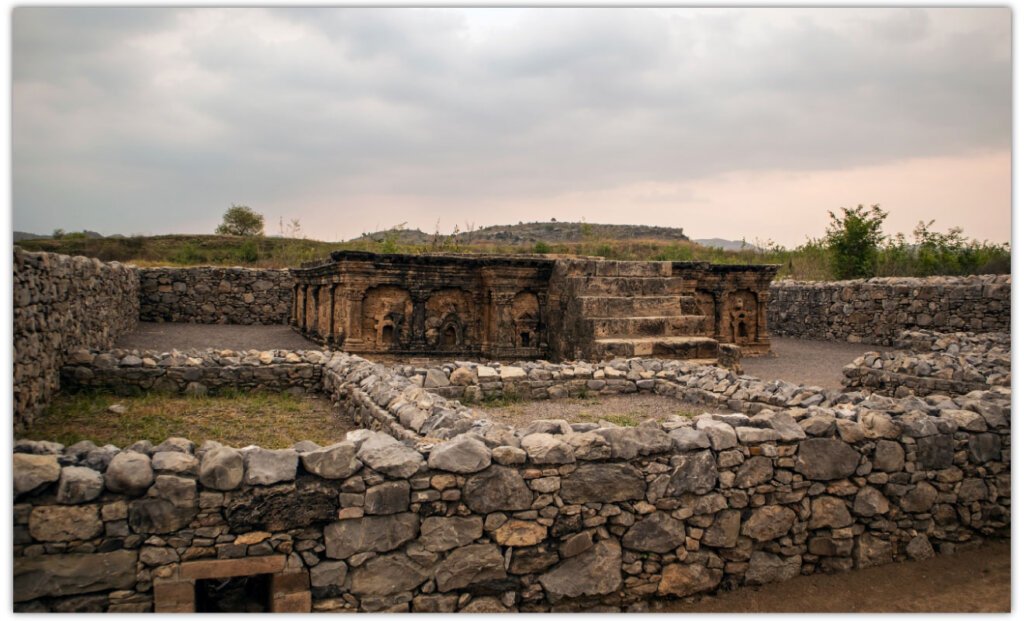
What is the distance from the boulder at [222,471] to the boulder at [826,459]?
11.8ft

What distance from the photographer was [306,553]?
380 centimetres

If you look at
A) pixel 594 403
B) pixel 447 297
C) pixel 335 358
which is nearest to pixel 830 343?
pixel 447 297

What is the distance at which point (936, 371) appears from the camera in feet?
30.3

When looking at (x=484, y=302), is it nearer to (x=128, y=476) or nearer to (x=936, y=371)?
(x=936, y=371)

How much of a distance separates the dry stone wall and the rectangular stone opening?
18 centimetres

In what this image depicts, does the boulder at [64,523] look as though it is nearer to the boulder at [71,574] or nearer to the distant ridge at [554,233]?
the boulder at [71,574]

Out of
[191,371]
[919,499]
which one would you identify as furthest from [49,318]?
[919,499]

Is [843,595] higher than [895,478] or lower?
lower

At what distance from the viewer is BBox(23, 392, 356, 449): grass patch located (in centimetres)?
724

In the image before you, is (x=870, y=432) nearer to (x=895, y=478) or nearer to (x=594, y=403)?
(x=895, y=478)

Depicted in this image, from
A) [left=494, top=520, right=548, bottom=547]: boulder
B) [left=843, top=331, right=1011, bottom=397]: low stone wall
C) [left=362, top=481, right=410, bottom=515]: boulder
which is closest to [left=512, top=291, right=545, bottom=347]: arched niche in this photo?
[left=843, top=331, right=1011, bottom=397]: low stone wall

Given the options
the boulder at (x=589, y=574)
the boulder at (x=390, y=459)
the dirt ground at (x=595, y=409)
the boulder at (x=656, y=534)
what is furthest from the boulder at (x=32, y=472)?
the dirt ground at (x=595, y=409)

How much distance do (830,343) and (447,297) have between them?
1158cm

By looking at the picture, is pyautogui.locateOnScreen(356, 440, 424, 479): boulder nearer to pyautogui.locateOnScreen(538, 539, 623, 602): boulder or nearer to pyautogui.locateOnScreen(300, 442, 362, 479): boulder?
pyautogui.locateOnScreen(300, 442, 362, 479): boulder
